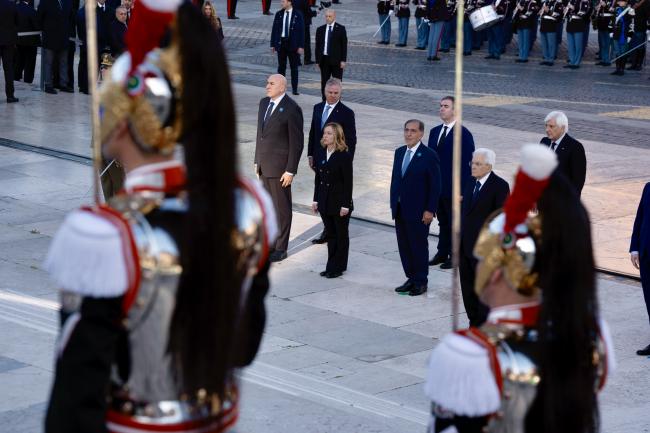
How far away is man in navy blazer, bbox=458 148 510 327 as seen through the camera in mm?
9695

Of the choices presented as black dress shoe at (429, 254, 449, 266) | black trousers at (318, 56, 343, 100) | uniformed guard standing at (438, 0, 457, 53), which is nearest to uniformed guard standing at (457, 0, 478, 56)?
uniformed guard standing at (438, 0, 457, 53)

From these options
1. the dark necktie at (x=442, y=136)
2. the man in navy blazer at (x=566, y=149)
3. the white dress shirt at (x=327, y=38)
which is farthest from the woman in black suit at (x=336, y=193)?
the white dress shirt at (x=327, y=38)

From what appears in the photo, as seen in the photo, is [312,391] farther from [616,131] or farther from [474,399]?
[616,131]

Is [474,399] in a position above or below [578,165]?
above

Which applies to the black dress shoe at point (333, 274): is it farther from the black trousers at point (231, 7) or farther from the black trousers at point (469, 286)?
the black trousers at point (231, 7)

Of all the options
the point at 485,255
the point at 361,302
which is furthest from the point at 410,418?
the point at 485,255

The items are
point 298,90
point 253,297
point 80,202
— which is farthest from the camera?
point 298,90

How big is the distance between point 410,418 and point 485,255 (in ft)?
13.4

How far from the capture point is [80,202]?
45.2 ft

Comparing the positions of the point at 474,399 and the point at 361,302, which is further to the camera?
the point at 361,302

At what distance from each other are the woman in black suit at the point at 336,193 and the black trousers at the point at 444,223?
92 cm

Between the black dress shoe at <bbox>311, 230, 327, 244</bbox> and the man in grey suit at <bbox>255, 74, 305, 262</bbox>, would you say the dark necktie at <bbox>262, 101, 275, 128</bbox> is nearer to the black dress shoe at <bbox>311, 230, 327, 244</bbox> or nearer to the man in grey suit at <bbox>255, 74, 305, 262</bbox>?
the man in grey suit at <bbox>255, 74, 305, 262</bbox>

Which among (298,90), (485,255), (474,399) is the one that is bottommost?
(298,90)

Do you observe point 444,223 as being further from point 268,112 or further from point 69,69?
point 69,69
